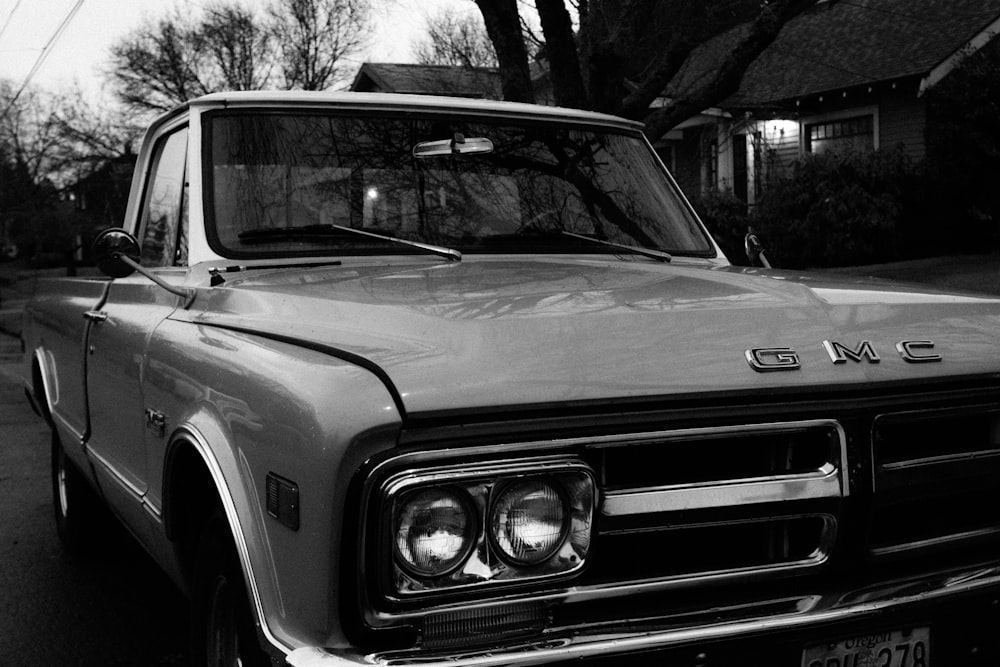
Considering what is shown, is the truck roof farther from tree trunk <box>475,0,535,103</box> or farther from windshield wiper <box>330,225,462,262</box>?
tree trunk <box>475,0,535,103</box>

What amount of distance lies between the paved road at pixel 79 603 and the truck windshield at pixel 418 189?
1639 millimetres

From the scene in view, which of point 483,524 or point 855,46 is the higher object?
point 855,46

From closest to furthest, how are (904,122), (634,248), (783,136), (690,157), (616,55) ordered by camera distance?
(634,248)
(616,55)
(904,122)
(783,136)
(690,157)

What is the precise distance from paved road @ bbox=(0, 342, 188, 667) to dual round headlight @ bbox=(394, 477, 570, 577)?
2.25m

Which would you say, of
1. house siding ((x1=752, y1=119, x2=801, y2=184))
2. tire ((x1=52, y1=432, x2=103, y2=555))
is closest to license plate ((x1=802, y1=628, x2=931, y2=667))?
tire ((x1=52, y1=432, x2=103, y2=555))

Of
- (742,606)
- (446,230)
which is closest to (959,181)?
(446,230)

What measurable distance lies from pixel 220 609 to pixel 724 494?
1.20m

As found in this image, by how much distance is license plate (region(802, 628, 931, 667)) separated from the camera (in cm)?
196

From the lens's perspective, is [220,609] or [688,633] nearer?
[688,633]

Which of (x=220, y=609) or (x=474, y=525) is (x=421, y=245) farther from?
(x=474, y=525)

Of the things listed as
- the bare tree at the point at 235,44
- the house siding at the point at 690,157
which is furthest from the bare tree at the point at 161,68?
the house siding at the point at 690,157

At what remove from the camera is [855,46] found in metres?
21.7

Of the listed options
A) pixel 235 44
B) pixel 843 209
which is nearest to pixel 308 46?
pixel 235 44

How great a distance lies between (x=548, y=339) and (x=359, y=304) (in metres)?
0.56
